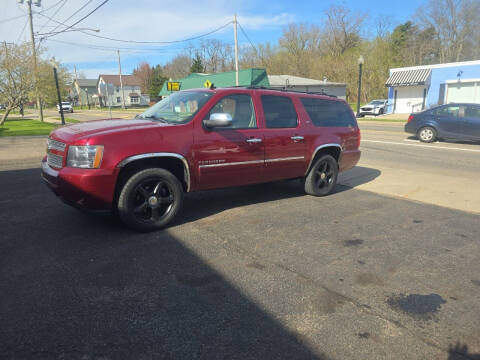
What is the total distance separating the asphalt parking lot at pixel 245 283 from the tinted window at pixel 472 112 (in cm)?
959

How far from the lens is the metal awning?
30828 mm

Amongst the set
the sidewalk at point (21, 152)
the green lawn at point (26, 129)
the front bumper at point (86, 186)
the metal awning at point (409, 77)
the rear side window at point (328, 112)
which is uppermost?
the metal awning at point (409, 77)

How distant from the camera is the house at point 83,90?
100 m

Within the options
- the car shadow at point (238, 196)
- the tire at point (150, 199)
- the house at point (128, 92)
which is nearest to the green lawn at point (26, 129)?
the car shadow at point (238, 196)

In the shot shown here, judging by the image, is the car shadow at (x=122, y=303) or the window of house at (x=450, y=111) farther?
the window of house at (x=450, y=111)

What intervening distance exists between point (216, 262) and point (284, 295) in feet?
2.90

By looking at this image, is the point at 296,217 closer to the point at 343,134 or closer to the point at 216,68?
the point at 343,134

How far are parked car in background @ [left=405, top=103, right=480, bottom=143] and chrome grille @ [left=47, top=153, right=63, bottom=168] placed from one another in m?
14.0

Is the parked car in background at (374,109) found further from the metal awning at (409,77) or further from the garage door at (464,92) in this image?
the garage door at (464,92)

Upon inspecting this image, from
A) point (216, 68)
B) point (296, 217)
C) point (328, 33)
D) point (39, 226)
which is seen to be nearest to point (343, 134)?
point (296, 217)

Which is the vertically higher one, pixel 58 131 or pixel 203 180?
pixel 58 131

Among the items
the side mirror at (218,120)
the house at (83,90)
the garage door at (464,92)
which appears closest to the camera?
the side mirror at (218,120)

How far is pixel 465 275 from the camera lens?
3.49m

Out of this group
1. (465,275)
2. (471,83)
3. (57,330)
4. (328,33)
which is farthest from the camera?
(328,33)
